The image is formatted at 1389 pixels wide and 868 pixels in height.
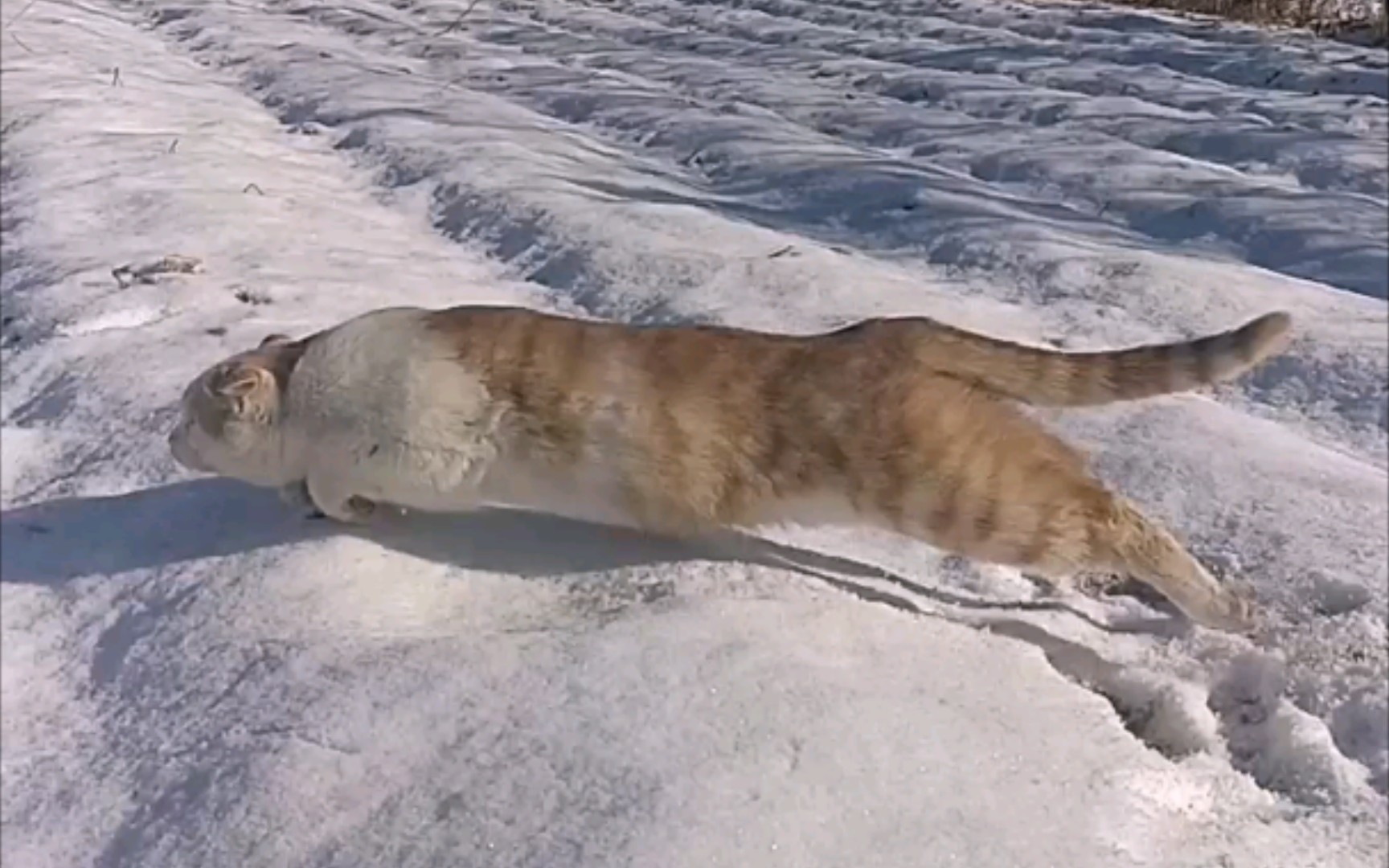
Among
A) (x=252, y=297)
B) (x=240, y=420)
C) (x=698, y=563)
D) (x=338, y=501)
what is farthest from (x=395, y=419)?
(x=252, y=297)

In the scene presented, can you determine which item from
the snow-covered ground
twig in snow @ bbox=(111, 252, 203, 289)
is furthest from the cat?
twig in snow @ bbox=(111, 252, 203, 289)

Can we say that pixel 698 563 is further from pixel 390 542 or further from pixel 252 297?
pixel 252 297

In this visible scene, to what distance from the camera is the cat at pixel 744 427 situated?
2.76 m

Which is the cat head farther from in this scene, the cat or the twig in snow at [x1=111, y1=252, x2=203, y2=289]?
the twig in snow at [x1=111, y1=252, x2=203, y2=289]

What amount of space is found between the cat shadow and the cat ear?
261 mm

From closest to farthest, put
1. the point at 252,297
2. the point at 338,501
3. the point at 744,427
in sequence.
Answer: the point at 744,427, the point at 338,501, the point at 252,297

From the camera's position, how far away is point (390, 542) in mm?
3150

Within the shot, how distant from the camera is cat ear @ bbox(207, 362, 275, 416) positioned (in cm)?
316

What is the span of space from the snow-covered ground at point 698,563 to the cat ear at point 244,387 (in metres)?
0.27

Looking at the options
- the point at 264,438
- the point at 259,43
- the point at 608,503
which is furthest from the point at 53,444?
the point at 259,43

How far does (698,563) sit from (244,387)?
3.17 ft

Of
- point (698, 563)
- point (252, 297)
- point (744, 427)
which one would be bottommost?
point (252, 297)

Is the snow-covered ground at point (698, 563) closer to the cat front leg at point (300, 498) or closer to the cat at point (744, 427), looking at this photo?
the cat front leg at point (300, 498)

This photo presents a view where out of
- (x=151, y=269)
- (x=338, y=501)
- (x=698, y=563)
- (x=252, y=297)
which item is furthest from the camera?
(x=151, y=269)
